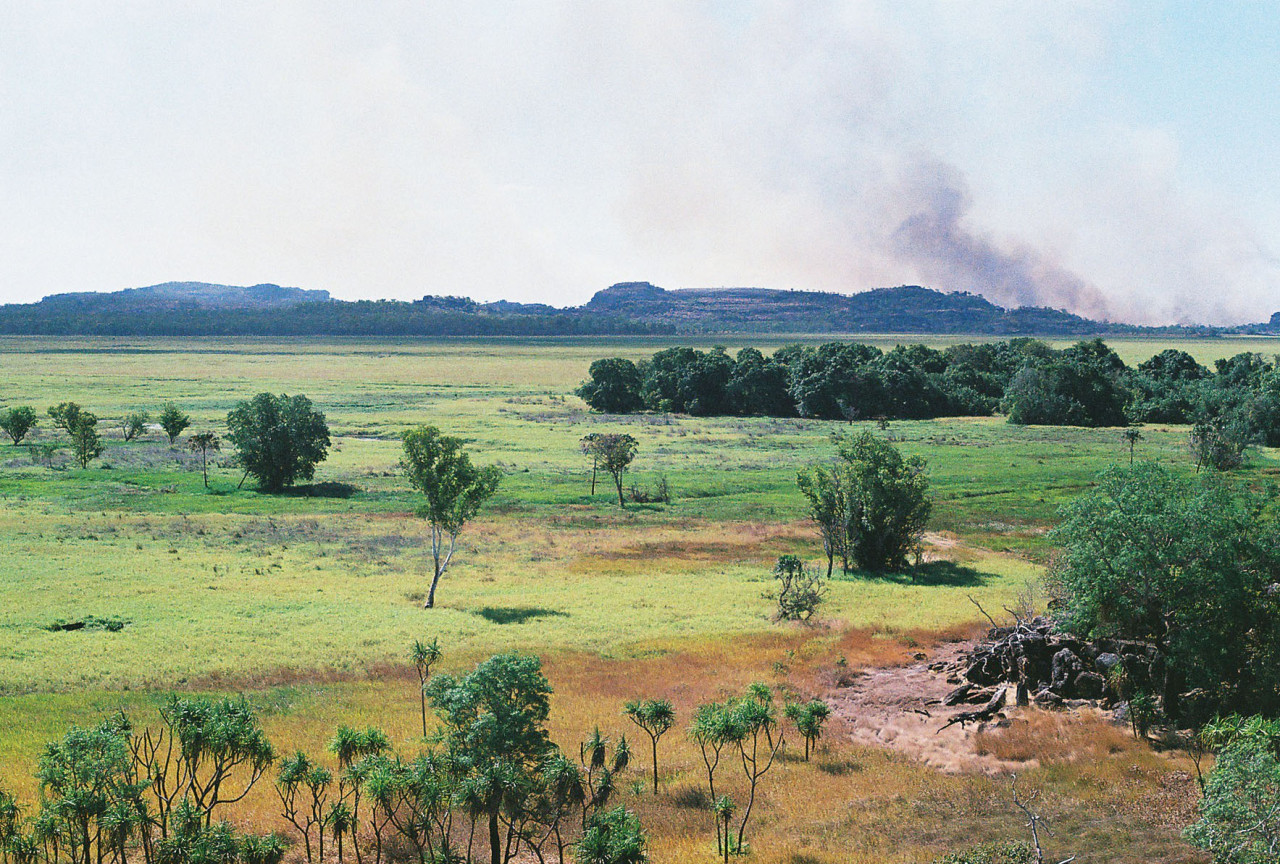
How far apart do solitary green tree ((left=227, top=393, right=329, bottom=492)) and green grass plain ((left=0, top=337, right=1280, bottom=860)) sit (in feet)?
10.2

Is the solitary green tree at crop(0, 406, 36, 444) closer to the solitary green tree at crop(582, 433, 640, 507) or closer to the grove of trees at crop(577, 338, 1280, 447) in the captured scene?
the solitary green tree at crop(582, 433, 640, 507)

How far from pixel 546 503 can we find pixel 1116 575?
4892cm

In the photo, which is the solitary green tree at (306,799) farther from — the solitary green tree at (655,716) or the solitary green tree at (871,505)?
the solitary green tree at (871,505)

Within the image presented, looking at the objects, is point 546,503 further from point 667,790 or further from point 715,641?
point 667,790

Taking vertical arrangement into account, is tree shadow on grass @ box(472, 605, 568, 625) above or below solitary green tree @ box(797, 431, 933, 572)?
below

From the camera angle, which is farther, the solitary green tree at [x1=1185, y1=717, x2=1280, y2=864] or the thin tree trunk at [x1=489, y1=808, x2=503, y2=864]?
the thin tree trunk at [x1=489, y1=808, x2=503, y2=864]

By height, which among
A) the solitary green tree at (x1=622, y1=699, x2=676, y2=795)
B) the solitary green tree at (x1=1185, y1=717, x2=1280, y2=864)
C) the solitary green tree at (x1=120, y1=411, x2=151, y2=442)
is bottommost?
the solitary green tree at (x1=622, y1=699, x2=676, y2=795)

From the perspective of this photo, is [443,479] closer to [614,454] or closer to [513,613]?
[513,613]

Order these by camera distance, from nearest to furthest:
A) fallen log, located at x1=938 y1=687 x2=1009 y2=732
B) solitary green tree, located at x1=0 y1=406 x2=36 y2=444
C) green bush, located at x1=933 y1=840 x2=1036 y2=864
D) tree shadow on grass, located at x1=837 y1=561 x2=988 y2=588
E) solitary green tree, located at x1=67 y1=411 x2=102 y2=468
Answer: green bush, located at x1=933 y1=840 x2=1036 y2=864 → fallen log, located at x1=938 y1=687 x2=1009 y2=732 → tree shadow on grass, located at x1=837 y1=561 x2=988 y2=588 → solitary green tree, located at x1=67 y1=411 x2=102 y2=468 → solitary green tree, located at x1=0 y1=406 x2=36 y2=444

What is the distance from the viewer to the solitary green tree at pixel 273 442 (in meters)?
74.5

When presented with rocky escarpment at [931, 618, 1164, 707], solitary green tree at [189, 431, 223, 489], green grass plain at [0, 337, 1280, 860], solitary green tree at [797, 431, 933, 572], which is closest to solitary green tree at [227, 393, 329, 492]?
solitary green tree at [189, 431, 223, 489]

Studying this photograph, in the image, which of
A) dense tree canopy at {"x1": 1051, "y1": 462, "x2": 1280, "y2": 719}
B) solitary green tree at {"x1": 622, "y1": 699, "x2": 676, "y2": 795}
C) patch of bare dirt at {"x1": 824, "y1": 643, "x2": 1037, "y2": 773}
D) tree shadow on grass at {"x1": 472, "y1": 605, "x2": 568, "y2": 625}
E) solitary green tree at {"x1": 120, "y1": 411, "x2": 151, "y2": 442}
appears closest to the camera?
solitary green tree at {"x1": 622, "y1": 699, "x2": 676, "y2": 795}

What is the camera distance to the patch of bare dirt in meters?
25.2

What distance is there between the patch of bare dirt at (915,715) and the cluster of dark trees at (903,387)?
100570 mm
